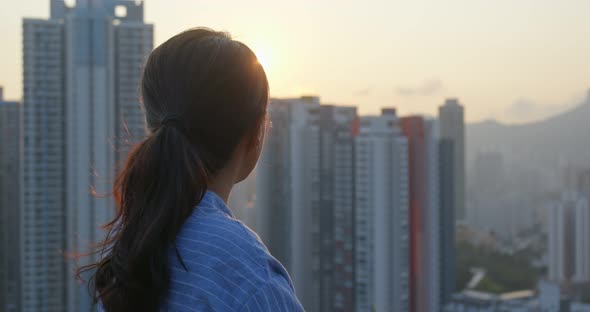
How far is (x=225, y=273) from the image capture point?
14.5 inches

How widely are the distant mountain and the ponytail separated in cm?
1824

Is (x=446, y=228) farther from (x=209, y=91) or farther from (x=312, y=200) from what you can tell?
(x=209, y=91)

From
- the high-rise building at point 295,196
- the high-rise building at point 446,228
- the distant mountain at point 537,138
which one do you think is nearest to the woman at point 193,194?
the high-rise building at point 295,196

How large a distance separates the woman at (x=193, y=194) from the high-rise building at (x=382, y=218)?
5.83 meters

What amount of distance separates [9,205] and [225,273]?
613cm

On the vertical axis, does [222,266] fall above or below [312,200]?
above

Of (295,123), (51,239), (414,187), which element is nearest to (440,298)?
(414,187)

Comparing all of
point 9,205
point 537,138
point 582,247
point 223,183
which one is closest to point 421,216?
point 9,205

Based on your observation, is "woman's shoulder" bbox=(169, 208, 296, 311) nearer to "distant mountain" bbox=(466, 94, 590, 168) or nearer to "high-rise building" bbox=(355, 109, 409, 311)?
"high-rise building" bbox=(355, 109, 409, 311)

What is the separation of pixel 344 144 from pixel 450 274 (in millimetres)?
2667

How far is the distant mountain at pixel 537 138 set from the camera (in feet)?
62.1

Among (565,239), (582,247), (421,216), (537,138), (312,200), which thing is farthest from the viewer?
(537,138)

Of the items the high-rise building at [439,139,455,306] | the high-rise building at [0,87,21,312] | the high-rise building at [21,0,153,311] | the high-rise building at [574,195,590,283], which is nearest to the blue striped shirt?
the high-rise building at [21,0,153,311]

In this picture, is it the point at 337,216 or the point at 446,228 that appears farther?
the point at 446,228
